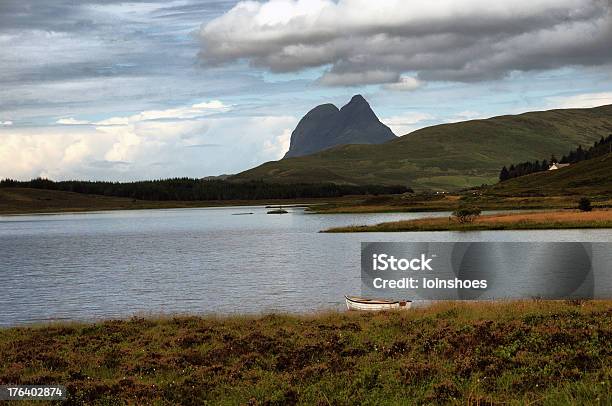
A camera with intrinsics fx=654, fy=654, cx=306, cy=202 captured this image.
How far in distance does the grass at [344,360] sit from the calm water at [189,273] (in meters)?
15.7

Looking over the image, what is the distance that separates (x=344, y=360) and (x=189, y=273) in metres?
50.9

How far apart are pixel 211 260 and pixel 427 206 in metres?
111

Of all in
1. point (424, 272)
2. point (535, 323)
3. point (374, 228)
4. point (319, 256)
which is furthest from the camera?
point (374, 228)

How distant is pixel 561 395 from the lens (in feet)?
54.4

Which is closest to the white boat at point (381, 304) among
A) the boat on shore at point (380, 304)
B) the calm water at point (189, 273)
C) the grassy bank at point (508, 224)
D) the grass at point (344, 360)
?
the boat on shore at point (380, 304)

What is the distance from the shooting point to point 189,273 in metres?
70.8

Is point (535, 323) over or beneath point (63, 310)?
over

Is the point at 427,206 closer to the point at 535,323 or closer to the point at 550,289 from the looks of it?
the point at 550,289

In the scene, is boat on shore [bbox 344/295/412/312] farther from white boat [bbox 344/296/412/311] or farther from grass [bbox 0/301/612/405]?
grass [bbox 0/301/612/405]

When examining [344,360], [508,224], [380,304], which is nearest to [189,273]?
[380,304]

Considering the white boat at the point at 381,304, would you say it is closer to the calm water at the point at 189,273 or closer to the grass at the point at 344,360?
the grass at the point at 344,360

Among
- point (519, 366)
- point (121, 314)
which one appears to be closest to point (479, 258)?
point (121, 314)

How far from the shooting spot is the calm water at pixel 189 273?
159 ft

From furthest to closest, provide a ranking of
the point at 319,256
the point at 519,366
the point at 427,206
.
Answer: the point at 427,206, the point at 319,256, the point at 519,366
